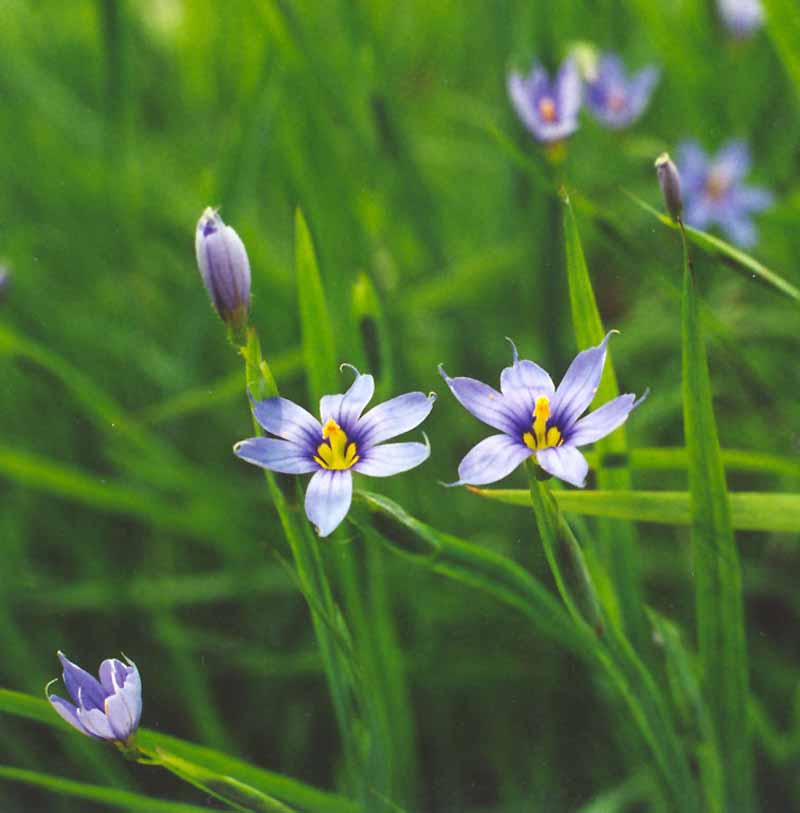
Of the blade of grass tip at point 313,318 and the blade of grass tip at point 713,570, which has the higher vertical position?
the blade of grass tip at point 313,318

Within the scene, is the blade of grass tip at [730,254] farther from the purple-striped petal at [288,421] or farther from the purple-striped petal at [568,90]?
the purple-striped petal at [568,90]

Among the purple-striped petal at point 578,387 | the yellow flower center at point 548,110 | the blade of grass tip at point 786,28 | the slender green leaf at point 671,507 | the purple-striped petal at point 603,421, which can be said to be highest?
the blade of grass tip at point 786,28

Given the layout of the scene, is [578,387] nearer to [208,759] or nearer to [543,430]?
[543,430]

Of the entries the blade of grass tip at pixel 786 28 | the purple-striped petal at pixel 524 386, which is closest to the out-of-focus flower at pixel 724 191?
the blade of grass tip at pixel 786 28

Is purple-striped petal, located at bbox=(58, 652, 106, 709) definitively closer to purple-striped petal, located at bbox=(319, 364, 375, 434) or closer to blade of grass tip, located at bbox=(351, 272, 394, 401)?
purple-striped petal, located at bbox=(319, 364, 375, 434)

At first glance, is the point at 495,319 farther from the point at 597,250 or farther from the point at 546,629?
the point at 546,629

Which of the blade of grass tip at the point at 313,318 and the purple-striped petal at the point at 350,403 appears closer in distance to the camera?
the purple-striped petal at the point at 350,403

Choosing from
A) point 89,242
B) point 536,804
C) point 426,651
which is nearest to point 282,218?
point 89,242

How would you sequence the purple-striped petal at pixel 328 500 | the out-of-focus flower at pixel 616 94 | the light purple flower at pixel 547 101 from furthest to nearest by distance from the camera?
the out-of-focus flower at pixel 616 94, the light purple flower at pixel 547 101, the purple-striped petal at pixel 328 500
